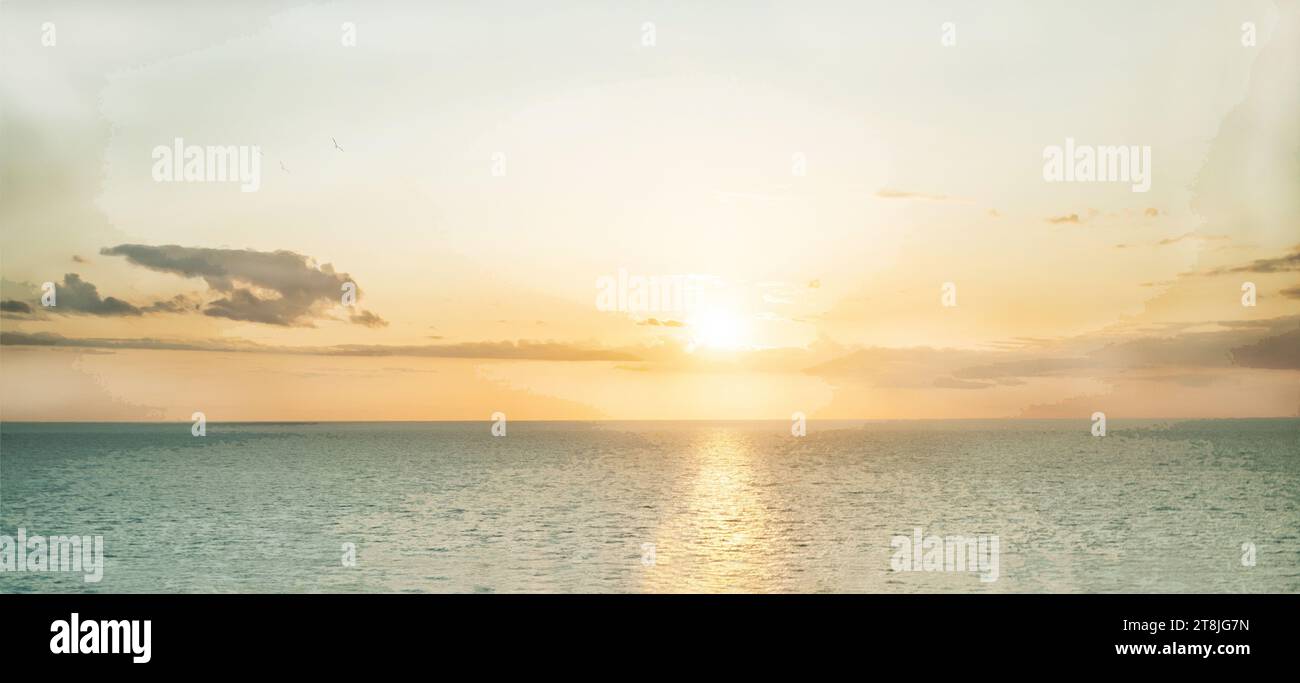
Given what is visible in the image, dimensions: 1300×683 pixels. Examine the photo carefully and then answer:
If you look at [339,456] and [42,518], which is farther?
[339,456]

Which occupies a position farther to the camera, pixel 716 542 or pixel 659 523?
pixel 659 523

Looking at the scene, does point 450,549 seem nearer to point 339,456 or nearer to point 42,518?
point 42,518

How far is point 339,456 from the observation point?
136125 mm

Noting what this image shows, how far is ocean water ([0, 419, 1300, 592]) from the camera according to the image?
3628 centimetres

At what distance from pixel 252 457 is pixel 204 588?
4289 inches

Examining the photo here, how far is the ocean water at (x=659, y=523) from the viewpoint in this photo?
36.3 metres

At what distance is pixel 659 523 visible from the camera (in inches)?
2100

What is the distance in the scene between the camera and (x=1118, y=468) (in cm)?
10144
